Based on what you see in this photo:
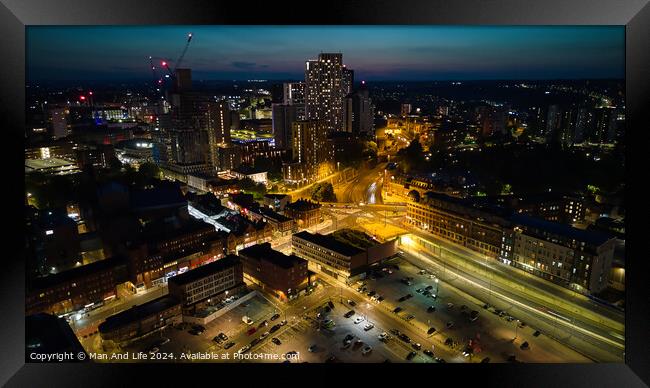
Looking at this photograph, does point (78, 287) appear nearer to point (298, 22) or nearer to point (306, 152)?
point (298, 22)

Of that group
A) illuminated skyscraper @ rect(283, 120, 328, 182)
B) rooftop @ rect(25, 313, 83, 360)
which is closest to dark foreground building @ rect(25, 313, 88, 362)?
rooftop @ rect(25, 313, 83, 360)

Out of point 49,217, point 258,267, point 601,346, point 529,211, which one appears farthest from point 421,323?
point 49,217

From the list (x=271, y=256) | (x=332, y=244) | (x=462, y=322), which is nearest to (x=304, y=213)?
(x=332, y=244)

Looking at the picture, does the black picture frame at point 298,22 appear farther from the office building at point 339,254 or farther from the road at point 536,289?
the office building at point 339,254

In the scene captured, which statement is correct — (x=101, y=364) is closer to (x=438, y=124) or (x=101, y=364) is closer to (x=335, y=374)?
(x=335, y=374)

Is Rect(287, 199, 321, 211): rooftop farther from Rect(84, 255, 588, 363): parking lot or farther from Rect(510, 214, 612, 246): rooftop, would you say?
Rect(510, 214, 612, 246): rooftop
